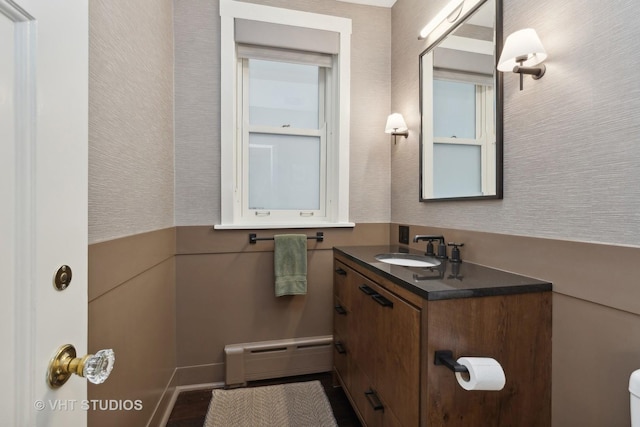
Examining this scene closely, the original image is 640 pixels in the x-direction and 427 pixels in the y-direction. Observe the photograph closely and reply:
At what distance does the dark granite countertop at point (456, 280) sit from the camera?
912mm

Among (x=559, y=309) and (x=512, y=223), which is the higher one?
(x=512, y=223)

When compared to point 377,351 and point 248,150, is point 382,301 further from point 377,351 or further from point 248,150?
point 248,150

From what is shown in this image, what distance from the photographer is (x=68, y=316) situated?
0.51 m

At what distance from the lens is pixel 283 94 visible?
2.00 meters

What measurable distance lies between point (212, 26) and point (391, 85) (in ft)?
4.02

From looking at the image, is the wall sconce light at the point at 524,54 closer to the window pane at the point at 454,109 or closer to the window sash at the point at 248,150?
the window pane at the point at 454,109

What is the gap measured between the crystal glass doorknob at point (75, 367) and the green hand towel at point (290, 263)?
1.33 m

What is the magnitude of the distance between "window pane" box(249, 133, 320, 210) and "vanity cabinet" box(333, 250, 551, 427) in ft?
3.50

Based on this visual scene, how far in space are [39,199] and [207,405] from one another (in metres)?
1.67

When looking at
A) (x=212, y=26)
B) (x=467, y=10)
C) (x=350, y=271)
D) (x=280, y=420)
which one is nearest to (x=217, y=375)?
(x=280, y=420)

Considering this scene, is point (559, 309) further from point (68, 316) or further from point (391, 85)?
point (391, 85)

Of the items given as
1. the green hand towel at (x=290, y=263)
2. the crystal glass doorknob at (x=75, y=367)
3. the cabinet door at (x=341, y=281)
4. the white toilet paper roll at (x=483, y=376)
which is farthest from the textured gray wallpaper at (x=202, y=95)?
the white toilet paper roll at (x=483, y=376)

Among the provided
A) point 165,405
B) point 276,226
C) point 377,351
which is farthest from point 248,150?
point 165,405

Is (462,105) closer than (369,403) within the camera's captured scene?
No
